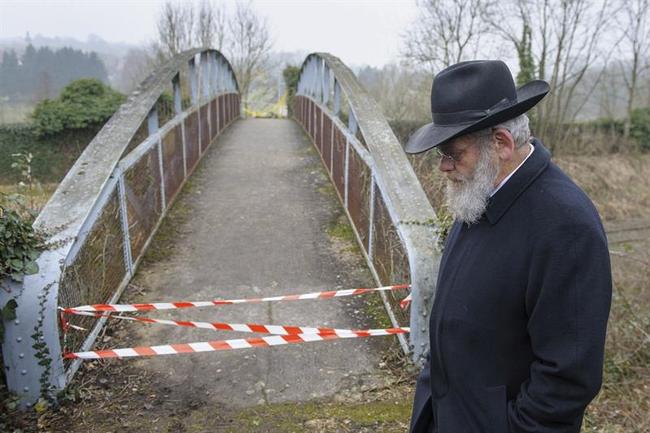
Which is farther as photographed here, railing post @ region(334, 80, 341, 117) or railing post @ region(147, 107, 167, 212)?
railing post @ region(334, 80, 341, 117)

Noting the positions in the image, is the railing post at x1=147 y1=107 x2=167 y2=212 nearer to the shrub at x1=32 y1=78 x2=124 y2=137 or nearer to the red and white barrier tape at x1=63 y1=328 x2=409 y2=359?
the red and white barrier tape at x1=63 y1=328 x2=409 y2=359

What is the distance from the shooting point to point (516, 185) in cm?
184

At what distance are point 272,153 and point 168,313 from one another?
261 inches

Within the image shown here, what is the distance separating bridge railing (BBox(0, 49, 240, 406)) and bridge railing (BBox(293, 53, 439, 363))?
216cm

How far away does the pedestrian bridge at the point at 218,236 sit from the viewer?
3551 mm

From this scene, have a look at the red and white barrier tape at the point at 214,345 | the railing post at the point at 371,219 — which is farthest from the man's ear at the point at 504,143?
the railing post at the point at 371,219

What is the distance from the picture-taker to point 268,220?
7059mm

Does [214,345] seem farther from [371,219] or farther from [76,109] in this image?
[76,109]

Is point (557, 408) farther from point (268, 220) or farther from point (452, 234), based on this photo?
point (268, 220)

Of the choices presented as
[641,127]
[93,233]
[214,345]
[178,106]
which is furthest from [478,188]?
[641,127]

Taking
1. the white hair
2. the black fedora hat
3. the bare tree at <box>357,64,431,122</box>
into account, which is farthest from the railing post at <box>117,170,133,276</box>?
the bare tree at <box>357,64,431,122</box>

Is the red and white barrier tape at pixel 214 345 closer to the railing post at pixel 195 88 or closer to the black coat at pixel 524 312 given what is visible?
the black coat at pixel 524 312

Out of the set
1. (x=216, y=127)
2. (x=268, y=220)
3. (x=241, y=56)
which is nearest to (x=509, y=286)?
(x=268, y=220)

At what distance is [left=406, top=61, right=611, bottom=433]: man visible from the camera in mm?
1645
